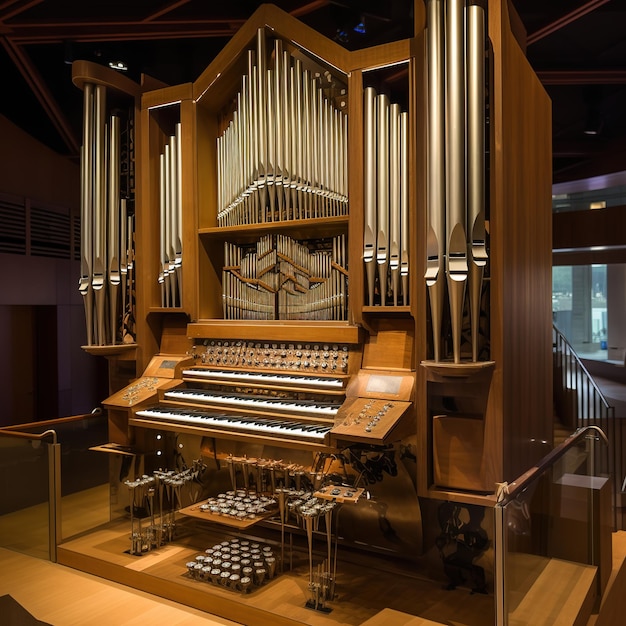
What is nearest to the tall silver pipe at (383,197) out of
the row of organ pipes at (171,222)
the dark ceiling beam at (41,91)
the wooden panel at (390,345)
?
the wooden panel at (390,345)

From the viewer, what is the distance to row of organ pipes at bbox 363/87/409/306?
146 inches

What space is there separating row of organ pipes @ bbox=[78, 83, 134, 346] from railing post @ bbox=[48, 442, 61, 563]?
0.88 m

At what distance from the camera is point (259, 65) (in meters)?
4.31

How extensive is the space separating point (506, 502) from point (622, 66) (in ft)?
18.4

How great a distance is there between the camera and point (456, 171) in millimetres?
3225

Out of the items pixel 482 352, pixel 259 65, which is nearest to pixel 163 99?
pixel 259 65

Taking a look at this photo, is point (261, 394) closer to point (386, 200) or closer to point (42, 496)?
→ point (386, 200)

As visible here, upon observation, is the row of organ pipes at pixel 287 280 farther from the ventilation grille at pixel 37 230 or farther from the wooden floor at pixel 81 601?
the ventilation grille at pixel 37 230

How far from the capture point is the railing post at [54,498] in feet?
14.4

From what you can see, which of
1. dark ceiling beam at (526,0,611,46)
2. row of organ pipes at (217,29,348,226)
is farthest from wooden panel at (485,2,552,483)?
dark ceiling beam at (526,0,611,46)

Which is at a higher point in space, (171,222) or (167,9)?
(167,9)

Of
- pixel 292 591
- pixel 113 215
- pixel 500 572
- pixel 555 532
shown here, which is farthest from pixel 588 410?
pixel 113 215

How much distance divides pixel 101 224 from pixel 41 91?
280 cm

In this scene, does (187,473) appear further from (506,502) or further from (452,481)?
(506,502)
